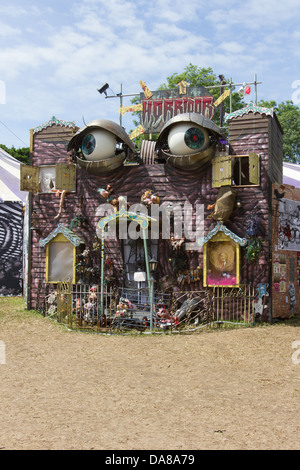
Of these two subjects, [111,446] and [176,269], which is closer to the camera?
[111,446]

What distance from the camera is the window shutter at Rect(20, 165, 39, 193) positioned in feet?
54.5

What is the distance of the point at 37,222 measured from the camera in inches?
663

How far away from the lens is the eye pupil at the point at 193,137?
1507 centimetres

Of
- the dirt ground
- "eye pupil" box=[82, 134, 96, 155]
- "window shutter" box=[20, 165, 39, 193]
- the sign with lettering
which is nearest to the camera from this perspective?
the dirt ground

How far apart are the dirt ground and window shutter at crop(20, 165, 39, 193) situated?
19.2 ft

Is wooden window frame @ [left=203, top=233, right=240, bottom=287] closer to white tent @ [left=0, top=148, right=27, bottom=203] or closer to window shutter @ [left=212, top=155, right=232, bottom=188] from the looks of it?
window shutter @ [left=212, top=155, right=232, bottom=188]

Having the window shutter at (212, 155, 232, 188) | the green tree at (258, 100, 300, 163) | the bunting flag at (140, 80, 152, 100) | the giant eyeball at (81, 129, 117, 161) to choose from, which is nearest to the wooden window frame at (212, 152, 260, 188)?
the window shutter at (212, 155, 232, 188)

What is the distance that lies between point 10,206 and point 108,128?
420 inches

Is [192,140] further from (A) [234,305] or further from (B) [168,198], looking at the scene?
(A) [234,305]

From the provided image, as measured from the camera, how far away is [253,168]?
14.6 metres

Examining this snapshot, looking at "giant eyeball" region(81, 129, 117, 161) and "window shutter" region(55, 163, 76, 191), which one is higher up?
"giant eyeball" region(81, 129, 117, 161)

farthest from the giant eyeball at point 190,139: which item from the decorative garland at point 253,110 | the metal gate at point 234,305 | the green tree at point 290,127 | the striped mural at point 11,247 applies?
the green tree at point 290,127
